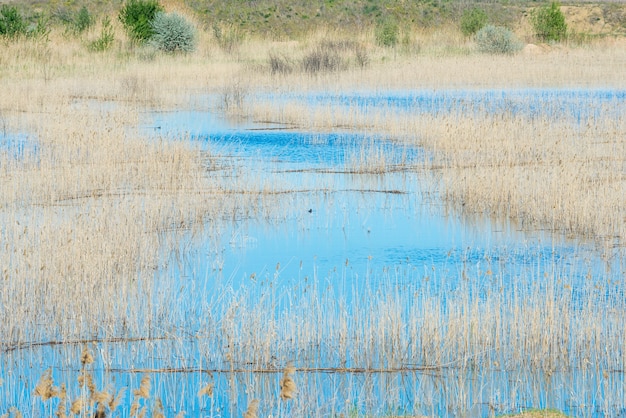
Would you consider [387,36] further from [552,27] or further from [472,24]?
[552,27]

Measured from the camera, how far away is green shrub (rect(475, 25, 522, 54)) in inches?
1117

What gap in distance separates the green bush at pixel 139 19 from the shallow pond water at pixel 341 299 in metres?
17.1

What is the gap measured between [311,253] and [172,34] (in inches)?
780

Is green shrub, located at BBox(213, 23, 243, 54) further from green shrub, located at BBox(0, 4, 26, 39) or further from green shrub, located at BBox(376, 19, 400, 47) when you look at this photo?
green shrub, located at BBox(0, 4, 26, 39)

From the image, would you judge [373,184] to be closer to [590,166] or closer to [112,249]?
[590,166]

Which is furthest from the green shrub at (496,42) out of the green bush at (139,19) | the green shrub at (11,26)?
the green shrub at (11,26)

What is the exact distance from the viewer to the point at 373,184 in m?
10.5

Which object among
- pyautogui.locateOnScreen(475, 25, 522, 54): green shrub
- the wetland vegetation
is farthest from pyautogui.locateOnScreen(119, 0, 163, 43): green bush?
pyautogui.locateOnScreen(475, 25, 522, 54): green shrub

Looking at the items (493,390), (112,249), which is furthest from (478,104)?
(493,390)

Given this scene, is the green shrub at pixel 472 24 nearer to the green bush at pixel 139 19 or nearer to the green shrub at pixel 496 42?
the green shrub at pixel 496 42

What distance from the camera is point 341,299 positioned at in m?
5.69

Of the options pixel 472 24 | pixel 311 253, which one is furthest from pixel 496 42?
pixel 311 253

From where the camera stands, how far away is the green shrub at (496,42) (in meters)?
28.4

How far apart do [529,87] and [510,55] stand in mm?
8709
